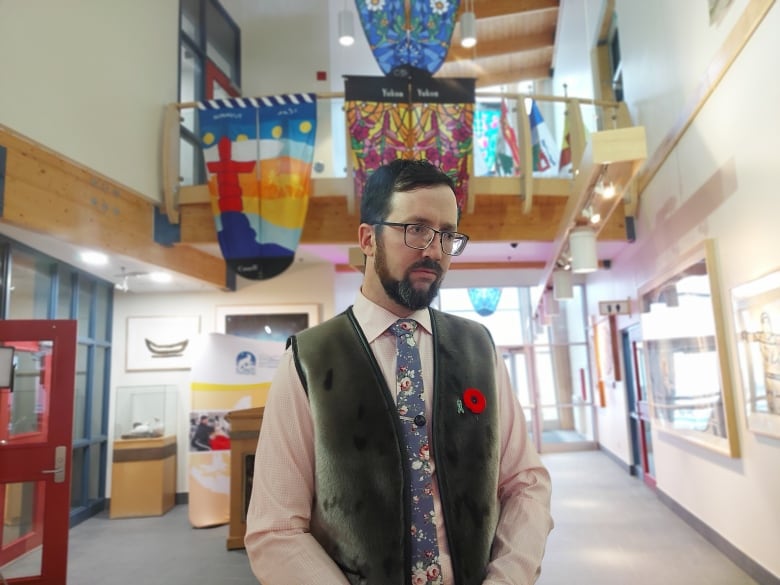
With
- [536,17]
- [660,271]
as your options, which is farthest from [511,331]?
[660,271]

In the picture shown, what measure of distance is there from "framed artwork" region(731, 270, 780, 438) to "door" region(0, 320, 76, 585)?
4.49 m


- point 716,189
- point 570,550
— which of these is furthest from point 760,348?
point 570,550

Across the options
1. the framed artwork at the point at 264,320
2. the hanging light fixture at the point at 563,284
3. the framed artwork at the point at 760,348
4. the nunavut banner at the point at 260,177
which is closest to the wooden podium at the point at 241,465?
the nunavut banner at the point at 260,177

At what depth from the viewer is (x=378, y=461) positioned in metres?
1.03

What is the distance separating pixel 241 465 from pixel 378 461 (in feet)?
13.5

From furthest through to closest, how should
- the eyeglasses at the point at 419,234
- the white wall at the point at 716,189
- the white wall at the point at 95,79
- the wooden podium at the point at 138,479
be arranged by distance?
the wooden podium at the point at 138,479
the white wall at the point at 95,79
the white wall at the point at 716,189
the eyeglasses at the point at 419,234

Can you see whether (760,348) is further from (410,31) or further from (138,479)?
(138,479)

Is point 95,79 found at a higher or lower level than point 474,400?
higher

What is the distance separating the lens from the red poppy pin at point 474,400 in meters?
1.12

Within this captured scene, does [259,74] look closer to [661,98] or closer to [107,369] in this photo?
[107,369]

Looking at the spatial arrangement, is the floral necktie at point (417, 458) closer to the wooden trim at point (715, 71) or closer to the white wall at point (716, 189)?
the white wall at point (716, 189)

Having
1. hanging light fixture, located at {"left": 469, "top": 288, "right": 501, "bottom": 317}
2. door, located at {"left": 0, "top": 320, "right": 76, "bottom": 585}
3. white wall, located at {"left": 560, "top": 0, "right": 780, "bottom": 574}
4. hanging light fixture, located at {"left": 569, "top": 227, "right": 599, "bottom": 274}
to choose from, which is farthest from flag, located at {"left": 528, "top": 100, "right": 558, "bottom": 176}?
hanging light fixture, located at {"left": 469, "top": 288, "right": 501, "bottom": 317}

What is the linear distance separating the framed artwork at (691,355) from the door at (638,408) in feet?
4.36

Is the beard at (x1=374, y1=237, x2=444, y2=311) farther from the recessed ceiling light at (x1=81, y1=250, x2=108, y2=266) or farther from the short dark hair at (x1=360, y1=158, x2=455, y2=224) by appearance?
the recessed ceiling light at (x1=81, y1=250, x2=108, y2=266)
